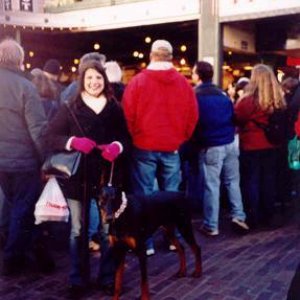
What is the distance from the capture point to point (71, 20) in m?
13.3

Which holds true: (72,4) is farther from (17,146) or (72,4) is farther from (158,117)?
(17,146)

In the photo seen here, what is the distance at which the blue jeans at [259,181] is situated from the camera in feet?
21.0

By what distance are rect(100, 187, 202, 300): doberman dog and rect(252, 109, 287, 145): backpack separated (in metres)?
2.09

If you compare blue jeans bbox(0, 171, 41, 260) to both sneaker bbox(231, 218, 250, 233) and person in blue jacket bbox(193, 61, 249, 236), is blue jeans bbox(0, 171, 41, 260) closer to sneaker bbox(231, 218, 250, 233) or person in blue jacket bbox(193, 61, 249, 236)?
person in blue jacket bbox(193, 61, 249, 236)

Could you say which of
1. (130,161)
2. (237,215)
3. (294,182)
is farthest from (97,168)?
(294,182)

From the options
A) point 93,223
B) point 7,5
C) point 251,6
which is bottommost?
point 93,223

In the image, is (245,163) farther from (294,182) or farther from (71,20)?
(71,20)

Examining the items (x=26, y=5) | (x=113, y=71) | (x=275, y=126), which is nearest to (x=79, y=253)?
(x=113, y=71)

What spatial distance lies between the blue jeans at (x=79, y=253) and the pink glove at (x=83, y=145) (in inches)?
18.6

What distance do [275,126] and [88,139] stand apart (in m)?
2.92

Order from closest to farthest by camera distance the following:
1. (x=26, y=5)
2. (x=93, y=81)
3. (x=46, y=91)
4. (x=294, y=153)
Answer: (x=93, y=81), (x=46, y=91), (x=294, y=153), (x=26, y=5)

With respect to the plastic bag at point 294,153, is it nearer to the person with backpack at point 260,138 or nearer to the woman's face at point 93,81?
the person with backpack at point 260,138

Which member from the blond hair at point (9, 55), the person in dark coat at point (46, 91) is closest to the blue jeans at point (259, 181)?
the person in dark coat at point (46, 91)

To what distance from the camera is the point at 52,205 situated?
427cm
